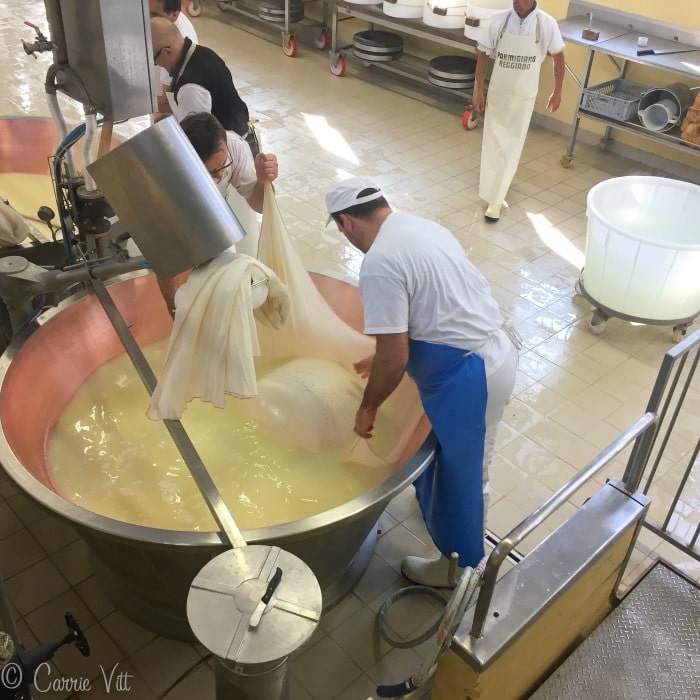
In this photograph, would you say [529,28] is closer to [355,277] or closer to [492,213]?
[492,213]

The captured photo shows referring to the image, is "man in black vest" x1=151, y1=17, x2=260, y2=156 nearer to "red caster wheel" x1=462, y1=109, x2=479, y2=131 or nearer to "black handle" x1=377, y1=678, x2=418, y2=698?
"black handle" x1=377, y1=678, x2=418, y2=698

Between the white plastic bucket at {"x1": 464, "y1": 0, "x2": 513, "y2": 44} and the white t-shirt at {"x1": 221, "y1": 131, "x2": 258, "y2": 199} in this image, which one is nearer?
the white t-shirt at {"x1": 221, "y1": 131, "x2": 258, "y2": 199}

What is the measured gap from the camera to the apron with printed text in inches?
82.3

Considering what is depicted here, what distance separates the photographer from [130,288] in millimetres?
2631

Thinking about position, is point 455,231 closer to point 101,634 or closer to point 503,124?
point 503,124

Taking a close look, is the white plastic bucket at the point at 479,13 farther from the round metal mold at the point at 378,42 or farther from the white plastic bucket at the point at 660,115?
the white plastic bucket at the point at 660,115

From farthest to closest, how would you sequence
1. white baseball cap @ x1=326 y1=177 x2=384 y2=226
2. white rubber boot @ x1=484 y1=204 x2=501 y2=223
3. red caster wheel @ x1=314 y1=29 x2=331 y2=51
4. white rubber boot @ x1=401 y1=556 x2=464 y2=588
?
red caster wheel @ x1=314 y1=29 x2=331 y2=51
white rubber boot @ x1=484 y1=204 x2=501 y2=223
white rubber boot @ x1=401 y1=556 x2=464 y2=588
white baseball cap @ x1=326 y1=177 x2=384 y2=226

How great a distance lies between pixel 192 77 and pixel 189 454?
5.19 feet

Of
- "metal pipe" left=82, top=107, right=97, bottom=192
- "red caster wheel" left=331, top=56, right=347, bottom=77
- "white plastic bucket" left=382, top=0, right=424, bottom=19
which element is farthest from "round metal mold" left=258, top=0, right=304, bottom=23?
"metal pipe" left=82, top=107, right=97, bottom=192

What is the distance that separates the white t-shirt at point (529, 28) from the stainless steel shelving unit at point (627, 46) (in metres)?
0.82

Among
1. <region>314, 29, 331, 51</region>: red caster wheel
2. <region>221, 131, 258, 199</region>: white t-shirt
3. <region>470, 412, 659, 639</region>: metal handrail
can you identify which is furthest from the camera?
<region>314, 29, 331, 51</region>: red caster wheel

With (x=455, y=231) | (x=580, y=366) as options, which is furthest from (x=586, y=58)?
(x=580, y=366)

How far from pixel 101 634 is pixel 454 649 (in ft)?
3.70

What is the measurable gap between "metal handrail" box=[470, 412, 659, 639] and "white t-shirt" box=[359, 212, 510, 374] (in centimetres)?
41
